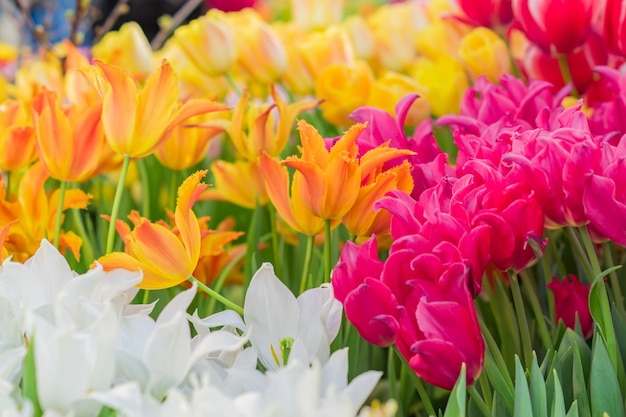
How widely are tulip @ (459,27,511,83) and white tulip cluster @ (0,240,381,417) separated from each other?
551 mm

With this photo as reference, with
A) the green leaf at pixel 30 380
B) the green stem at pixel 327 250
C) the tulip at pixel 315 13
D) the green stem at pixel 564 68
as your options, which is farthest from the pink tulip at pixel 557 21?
the tulip at pixel 315 13

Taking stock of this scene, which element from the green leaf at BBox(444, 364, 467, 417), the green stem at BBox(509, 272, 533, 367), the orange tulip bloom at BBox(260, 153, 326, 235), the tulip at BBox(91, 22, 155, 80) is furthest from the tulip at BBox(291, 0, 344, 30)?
the green leaf at BBox(444, 364, 467, 417)

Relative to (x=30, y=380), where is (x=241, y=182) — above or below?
below

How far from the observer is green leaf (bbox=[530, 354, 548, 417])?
47 cm

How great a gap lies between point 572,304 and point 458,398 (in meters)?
0.22

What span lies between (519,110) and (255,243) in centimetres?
26

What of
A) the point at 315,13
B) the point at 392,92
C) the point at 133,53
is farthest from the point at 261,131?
the point at 315,13

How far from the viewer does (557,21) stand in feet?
2.60

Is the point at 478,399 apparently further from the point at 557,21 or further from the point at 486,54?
the point at 486,54

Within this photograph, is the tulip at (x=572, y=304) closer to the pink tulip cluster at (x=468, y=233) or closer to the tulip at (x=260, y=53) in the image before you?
the pink tulip cluster at (x=468, y=233)

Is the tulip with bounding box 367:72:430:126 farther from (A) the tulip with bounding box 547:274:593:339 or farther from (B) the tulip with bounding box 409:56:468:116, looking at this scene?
(A) the tulip with bounding box 547:274:593:339

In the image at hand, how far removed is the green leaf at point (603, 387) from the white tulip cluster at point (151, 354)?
152 mm

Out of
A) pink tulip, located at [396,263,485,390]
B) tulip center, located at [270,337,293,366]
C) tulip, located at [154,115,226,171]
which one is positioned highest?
pink tulip, located at [396,263,485,390]

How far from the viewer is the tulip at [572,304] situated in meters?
0.59
